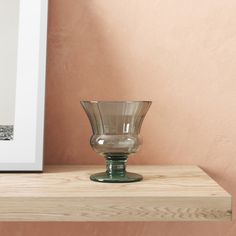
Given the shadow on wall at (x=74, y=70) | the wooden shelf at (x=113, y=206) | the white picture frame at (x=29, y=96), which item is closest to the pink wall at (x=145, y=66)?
the shadow on wall at (x=74, y=70)

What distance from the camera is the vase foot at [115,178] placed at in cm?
89

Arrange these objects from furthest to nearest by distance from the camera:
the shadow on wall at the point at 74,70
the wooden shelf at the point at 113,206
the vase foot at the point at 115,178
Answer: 1. the shadow on wall at the point at 74,70
2. the vase foot at the point at 115,178
3. the wooden shelf at the point at 113,206

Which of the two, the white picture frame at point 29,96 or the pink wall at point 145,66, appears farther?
the pink wall at point 145,66

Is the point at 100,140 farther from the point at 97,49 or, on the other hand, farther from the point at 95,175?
the point at 97,49

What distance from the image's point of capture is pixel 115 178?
2.96 ft

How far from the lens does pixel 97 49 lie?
1.13 metres

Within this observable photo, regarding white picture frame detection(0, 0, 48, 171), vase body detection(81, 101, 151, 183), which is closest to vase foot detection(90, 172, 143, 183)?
vase body detection(81, 101, 151, 183)

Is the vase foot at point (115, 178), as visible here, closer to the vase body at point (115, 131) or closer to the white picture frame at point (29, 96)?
the vase body at point (115, 131)

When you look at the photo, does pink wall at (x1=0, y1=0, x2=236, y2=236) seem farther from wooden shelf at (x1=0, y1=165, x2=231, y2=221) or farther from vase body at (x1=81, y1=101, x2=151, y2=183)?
wooden shelf at (x1=0, y1=165, x2=231, y2=221)

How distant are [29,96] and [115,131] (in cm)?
22

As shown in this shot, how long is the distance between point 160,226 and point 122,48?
0.48 metres

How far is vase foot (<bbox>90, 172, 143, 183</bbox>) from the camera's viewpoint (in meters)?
0.89

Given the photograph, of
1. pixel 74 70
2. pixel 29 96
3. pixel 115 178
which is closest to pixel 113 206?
pixel 115 178

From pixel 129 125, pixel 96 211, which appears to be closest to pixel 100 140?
pixel 129 125
